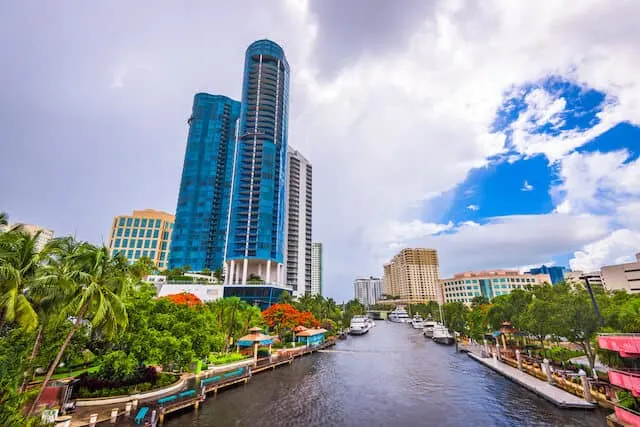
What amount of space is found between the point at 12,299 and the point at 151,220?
12430cm

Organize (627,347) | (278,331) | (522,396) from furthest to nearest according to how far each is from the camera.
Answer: (278,331), (522,396), (627,347)

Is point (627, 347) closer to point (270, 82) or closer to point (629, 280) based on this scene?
point (629, 280)

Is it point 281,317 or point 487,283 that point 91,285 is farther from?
point 487,283

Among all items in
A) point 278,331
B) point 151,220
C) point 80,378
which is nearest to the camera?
point 80,378

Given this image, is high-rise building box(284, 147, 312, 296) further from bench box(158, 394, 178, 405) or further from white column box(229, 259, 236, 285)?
bench box(158, 394, 178, 405)

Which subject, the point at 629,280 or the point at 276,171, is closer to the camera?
the point at 629,280

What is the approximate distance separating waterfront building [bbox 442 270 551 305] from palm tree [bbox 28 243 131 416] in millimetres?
139431

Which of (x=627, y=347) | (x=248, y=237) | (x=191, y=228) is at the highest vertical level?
(x=191, y=228)

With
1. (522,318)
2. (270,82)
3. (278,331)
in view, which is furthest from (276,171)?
(522,318)

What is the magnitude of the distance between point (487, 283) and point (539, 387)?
121m

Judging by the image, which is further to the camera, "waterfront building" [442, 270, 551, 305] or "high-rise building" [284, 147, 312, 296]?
"waterfront building" [442, 270, 551, 305]

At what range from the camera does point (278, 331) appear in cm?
6412

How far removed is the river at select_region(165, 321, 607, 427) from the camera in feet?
75.4

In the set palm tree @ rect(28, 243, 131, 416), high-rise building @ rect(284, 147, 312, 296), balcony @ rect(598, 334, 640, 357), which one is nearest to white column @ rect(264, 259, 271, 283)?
high-rise building @ rect(284, 147, 312, 296)
